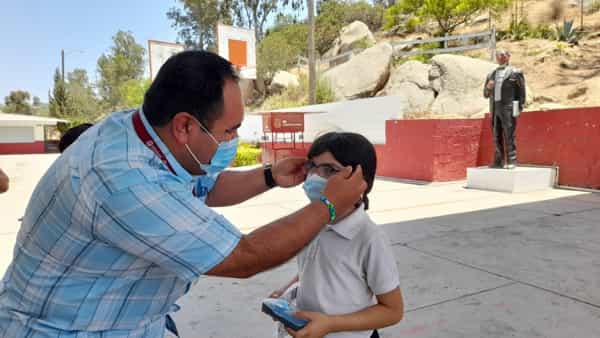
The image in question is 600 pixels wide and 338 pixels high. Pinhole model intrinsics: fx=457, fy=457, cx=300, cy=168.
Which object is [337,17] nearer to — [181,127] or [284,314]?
[181,127]

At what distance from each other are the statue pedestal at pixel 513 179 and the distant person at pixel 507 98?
285 mm

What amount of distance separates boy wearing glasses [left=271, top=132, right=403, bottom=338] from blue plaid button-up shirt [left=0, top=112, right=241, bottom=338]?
45 centimetres

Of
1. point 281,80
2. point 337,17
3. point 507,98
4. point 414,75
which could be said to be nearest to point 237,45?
point 414,75

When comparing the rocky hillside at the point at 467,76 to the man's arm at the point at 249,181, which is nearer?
the man's arm at the point at 249,181

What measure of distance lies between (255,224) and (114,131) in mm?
4299

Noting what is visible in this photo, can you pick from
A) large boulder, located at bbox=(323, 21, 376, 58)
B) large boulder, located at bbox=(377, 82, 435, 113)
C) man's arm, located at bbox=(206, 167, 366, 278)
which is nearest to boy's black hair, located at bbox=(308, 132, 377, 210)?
man's arm, located at bbox=(206, 167, 366, 278)

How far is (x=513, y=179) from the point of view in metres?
7.22

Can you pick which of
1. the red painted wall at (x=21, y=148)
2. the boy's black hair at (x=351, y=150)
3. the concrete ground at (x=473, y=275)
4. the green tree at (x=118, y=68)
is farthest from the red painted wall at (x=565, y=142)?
the green tree at (x=118, y=68)

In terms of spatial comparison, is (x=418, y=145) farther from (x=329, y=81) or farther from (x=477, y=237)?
(x=329, y=81)

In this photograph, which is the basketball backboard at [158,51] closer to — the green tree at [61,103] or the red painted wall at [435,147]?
the red painted wall at [435,147]

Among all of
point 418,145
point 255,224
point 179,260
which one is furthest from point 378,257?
point 418,145

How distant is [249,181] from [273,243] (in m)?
0.89

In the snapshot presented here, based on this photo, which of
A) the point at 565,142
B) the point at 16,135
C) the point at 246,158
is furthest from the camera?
the point at 16,135

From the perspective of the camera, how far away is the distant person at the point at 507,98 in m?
7.38
